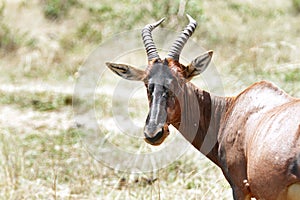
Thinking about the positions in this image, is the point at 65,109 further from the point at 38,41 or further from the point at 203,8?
the point at 203,8

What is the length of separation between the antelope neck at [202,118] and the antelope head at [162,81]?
0.11 meters

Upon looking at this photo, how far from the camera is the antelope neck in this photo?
8359mm

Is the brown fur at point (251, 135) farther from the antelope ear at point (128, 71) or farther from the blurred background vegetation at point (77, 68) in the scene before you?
the blurred background vegetation at point (77, 68)

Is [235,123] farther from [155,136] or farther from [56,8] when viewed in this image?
[56,8]

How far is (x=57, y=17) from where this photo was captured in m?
20.6

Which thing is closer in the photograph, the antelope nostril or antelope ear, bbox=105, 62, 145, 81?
the antelope nostril

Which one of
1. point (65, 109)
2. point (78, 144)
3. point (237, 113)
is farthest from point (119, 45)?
point (237, 113)

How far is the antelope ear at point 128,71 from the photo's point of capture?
840 centimetres

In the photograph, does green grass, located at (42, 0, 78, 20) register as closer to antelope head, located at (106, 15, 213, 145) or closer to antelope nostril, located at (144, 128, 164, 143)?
antelope head, located at (106, 15, 213, 145)

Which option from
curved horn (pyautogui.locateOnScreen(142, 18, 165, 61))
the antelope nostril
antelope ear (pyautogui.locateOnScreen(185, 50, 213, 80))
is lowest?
the antelope nostril

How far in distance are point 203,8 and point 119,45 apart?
8.42ft

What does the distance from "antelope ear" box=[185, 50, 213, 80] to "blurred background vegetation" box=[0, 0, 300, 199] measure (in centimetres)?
180

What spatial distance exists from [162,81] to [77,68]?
10108 mm

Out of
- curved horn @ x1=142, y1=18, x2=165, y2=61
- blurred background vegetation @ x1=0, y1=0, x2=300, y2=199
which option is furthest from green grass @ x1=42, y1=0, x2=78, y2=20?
curved horn @ x1=142, y1=18, x2=165, y2=61
